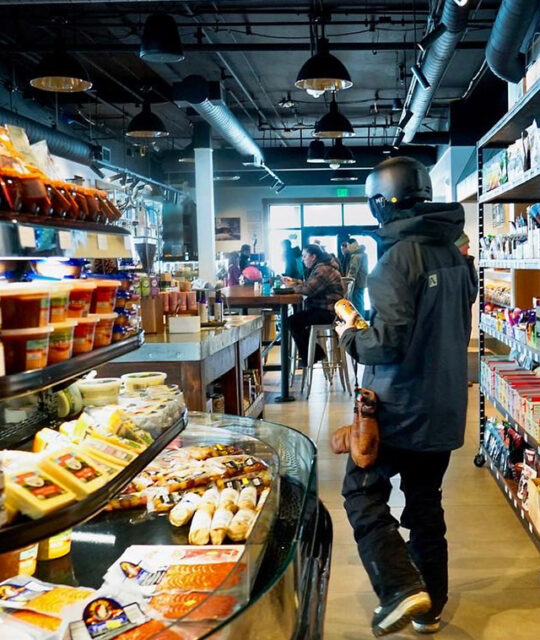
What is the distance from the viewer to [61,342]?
4.89 ft

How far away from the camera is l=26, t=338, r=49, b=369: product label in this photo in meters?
1.32

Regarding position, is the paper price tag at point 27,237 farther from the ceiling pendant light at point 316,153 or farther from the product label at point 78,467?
the ceiling pendant light at point 316,153

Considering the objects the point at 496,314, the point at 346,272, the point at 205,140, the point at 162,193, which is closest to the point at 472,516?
the point at 496,314

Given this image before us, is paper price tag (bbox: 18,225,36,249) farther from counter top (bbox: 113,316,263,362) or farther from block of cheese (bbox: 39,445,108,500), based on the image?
counter top (bbox: 113,316,263,362)

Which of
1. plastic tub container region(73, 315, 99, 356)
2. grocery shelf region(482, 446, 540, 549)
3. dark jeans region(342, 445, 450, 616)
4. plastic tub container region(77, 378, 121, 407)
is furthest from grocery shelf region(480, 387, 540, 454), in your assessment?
plastic tub container region(73, 315, 99, 356)

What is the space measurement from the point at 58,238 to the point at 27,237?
6.8 inches

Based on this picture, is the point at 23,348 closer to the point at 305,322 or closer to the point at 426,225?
the point at 426,225

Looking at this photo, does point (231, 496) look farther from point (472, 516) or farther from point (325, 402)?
point (325, 402)

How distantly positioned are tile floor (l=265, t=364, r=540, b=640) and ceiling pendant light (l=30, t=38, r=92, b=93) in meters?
4.32

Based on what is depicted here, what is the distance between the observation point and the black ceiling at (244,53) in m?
8.63

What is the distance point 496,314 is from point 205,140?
10.3 m

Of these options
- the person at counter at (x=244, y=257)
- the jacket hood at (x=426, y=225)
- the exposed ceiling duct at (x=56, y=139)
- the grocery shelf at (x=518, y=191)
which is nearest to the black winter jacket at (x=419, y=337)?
the jacket hood at (x=426, y=225)

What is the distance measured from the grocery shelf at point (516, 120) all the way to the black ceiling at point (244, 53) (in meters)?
3.15

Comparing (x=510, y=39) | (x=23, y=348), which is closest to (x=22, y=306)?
(x=23, y=348)
